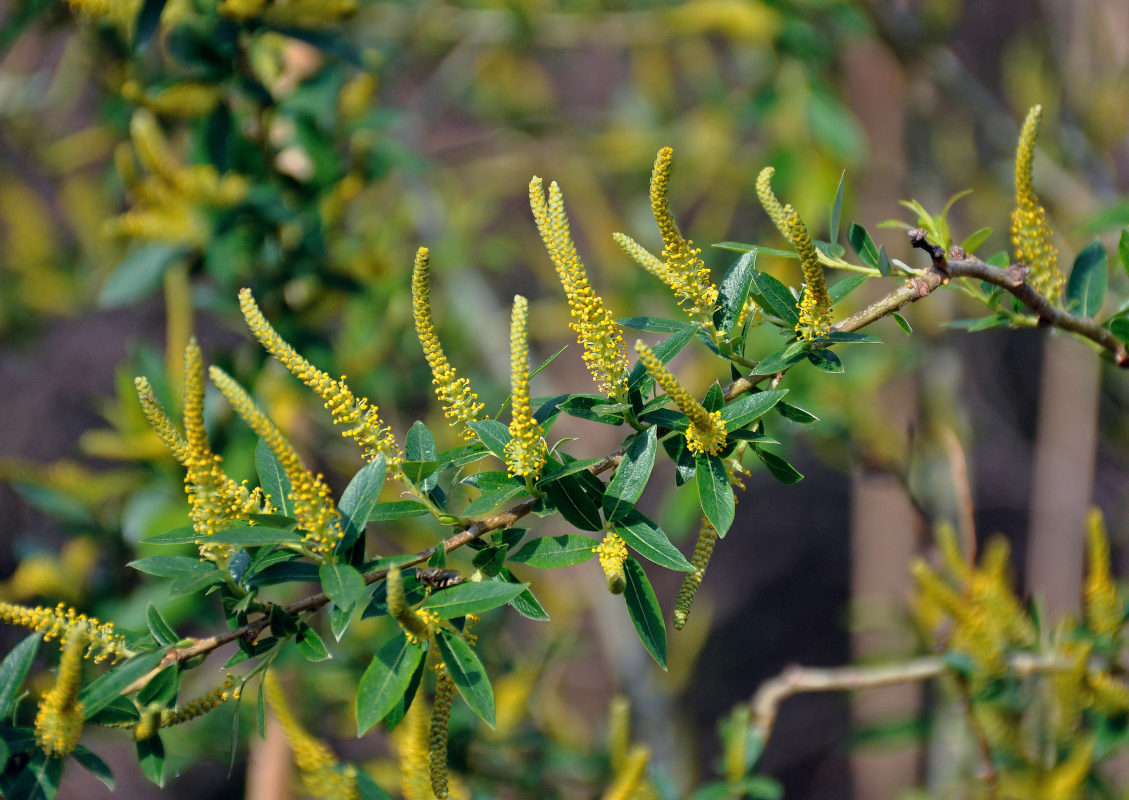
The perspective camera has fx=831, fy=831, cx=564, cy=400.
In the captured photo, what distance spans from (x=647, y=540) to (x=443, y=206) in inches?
64.4

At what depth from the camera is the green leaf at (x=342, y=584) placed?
18.1 inches

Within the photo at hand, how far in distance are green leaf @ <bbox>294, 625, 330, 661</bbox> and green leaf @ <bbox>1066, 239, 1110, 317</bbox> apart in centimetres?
60

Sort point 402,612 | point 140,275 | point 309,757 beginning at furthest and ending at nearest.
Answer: point 140,275 → point 309,757 → point 402,612

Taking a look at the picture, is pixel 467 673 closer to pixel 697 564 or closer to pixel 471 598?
pixel 471 598

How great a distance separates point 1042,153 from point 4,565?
127 inches

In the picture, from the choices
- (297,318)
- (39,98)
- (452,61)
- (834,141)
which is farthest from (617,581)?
(452,61)

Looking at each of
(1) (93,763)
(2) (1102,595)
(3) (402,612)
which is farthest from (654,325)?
(2) (1102,595)

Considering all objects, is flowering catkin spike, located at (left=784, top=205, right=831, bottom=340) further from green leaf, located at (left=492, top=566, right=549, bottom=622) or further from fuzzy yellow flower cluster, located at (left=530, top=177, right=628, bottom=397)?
green leaf, located at (left=492, top=566, right=549, bottom=622)

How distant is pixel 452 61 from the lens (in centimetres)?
214

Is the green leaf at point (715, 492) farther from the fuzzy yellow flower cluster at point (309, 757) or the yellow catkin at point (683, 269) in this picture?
the fuzzy yellow flower cluster at point (309, 757)

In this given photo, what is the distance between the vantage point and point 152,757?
524mm

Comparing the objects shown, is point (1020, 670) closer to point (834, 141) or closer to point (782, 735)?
point (834, 141)

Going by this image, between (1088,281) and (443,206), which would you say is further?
(443,206)

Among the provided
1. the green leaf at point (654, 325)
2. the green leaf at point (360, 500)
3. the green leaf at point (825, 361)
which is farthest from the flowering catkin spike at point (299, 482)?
the green leaf at point (825, 361)
